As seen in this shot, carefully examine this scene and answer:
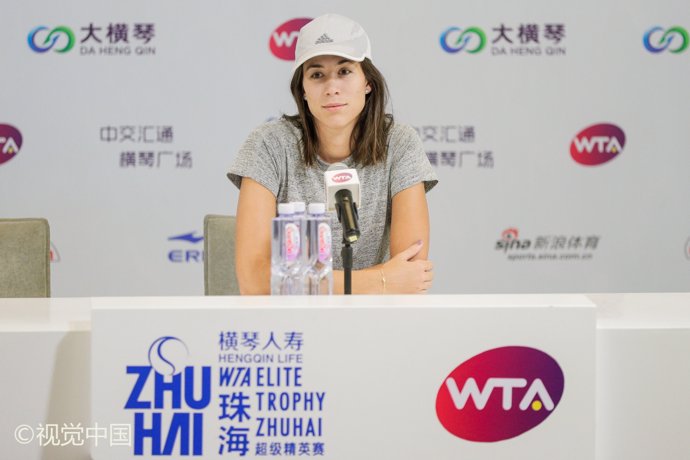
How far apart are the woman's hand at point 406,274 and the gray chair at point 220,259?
30.9 inches

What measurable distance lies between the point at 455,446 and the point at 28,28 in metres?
3.18

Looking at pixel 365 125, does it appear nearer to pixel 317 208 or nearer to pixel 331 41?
pixel 331 41

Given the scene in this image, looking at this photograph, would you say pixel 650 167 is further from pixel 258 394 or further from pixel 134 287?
pixel 258 394

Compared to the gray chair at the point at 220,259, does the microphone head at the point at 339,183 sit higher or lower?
higher

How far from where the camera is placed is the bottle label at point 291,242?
5.28 feet

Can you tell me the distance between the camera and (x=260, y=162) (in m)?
2.28

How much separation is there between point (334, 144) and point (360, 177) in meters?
0.11

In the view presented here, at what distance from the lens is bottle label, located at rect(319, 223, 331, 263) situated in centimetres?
164

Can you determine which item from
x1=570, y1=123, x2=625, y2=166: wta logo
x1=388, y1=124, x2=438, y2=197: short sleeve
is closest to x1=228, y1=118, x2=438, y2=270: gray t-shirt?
x1=388, y1=124, x2=438, y2=197: short sleeve

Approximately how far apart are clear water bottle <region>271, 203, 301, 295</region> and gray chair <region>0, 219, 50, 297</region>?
1.26 meters

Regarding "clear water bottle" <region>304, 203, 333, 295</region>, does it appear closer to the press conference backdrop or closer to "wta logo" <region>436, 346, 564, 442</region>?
"wta logo" <region>436, 346, 564, 442</region>

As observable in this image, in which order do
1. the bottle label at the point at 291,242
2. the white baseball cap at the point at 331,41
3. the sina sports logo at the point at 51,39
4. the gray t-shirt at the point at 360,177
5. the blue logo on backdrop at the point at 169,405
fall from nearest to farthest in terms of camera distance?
the blue logo on backdrop at the point at 169,405, the bottle label at the point at 291,242, the white baseball cap at the point at 331,41, the gray t-shirt at the point at 360,177, the sina sports logo at the point at 51,39

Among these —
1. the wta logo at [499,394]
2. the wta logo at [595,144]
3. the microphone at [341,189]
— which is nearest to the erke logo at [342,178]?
the microphone at [341,189]

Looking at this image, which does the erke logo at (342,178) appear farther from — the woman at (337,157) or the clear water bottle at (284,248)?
the woman at (337,157)
